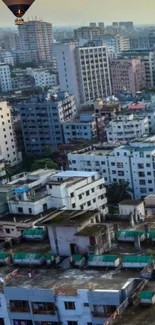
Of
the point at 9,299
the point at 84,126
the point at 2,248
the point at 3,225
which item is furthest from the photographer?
the point at 84,126

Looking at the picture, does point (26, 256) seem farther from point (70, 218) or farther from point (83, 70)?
point (83, 70)

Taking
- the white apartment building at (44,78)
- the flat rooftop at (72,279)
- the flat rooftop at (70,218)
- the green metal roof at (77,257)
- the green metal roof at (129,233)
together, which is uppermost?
the white apartment building at (44,78)

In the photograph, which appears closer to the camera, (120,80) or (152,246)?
(152,246)

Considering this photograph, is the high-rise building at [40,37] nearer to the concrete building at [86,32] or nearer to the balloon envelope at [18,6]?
the concrete building at [86,32]

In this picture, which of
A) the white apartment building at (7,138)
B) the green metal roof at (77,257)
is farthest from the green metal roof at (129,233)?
the white apartment building at (7,138)

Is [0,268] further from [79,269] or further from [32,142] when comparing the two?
[32,142]

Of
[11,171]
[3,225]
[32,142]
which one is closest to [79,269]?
[3,225]
